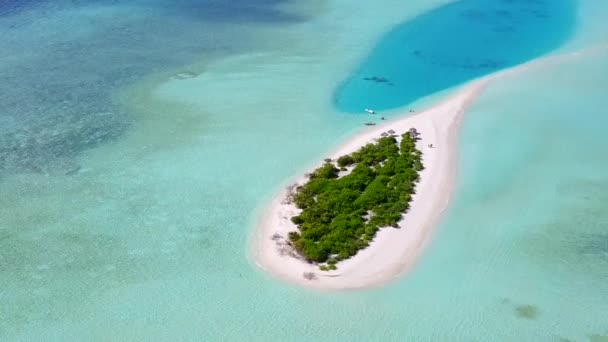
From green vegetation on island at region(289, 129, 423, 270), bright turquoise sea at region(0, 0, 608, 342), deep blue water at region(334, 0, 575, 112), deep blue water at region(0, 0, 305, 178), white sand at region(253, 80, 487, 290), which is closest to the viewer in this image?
bright turquoise sea at region(0, 0, 608, 342)

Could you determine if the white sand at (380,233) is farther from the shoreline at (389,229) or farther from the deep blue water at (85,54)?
the deep blue water at (85,54)

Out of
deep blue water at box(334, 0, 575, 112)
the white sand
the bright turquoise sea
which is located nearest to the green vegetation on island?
the white sand

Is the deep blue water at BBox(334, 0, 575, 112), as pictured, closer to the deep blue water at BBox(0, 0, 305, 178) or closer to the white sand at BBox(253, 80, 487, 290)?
the white sand at BBox(253, 80, 487, 290)

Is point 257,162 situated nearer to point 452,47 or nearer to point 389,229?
point 389,229

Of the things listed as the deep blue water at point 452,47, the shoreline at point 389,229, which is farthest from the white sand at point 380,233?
the deep blue water at point 452,47

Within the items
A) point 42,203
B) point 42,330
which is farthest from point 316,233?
point 42,203

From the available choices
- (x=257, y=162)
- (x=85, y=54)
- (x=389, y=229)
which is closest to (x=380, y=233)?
(x=389, y=229)
